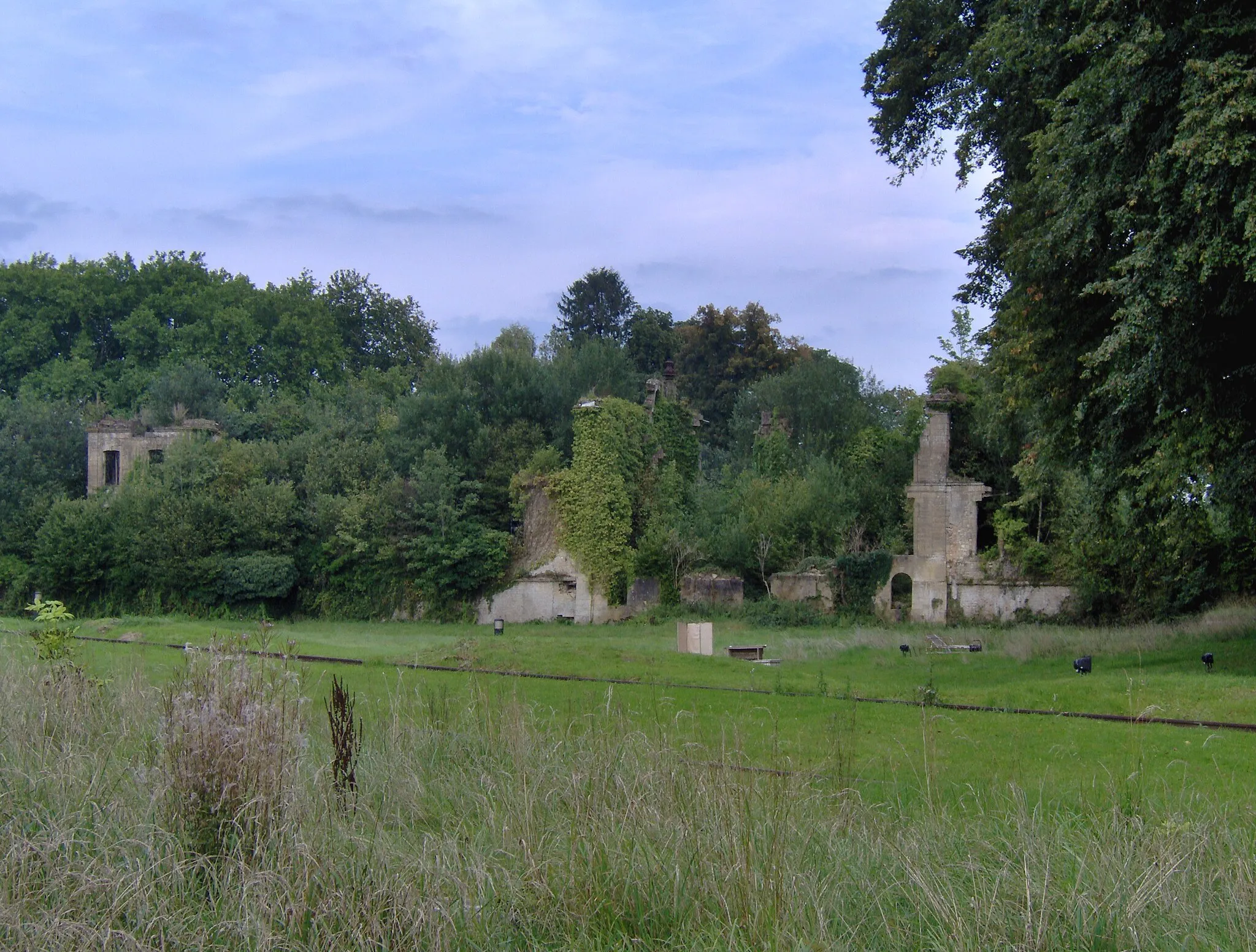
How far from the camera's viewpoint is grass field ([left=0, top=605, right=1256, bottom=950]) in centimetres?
512

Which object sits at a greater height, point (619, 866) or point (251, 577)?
point (251, 577)

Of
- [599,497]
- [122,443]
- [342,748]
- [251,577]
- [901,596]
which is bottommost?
[342,748]

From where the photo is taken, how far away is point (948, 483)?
30547 millimetres

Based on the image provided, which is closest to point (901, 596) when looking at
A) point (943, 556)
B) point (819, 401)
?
point (943, 556)

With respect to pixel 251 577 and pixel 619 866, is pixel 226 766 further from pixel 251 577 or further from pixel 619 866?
pixel 251 577

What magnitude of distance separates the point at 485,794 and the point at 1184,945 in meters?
3.70

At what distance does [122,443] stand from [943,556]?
97.5 feet

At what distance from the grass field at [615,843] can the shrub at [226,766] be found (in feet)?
0.42

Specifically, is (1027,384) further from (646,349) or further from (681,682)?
(646,349)

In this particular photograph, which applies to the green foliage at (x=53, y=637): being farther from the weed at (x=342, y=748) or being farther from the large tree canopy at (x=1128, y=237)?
the large tree canopy at (x=1128, y=237)

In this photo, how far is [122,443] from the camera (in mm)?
42156

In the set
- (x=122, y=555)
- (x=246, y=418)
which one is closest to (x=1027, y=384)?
(x=122, y=555)

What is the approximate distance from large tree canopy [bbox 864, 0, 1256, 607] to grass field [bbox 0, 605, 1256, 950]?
216 inches

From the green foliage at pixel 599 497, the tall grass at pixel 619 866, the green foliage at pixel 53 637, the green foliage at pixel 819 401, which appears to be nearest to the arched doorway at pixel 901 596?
the green foliage at pixel 599 497
